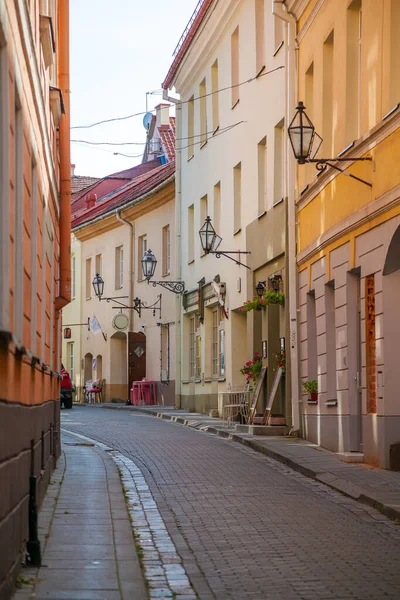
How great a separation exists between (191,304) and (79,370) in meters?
15.9

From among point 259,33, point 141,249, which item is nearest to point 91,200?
point 141,249

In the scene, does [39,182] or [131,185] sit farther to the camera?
[131,185]

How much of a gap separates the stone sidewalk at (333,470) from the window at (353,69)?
463cm

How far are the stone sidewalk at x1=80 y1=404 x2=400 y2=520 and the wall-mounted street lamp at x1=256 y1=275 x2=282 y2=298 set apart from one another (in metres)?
2.82

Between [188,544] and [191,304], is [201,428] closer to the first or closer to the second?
[191,304]

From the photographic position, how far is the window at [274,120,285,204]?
73.5 feet

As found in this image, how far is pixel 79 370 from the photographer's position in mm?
47312

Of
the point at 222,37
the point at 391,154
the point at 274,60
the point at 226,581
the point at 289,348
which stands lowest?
the point at 226,581

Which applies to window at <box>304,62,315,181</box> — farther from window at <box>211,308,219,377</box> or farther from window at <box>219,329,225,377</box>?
window at <box>211,308,219,377</box>

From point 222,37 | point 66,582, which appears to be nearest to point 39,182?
point 66,582

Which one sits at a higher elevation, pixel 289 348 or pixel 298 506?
pixel 289 348

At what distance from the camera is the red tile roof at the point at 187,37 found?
2850 centimetres

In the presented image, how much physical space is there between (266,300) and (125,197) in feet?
75.5

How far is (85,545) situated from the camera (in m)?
9.04
